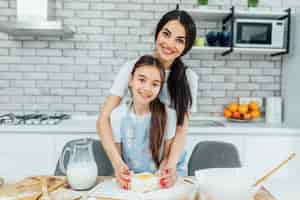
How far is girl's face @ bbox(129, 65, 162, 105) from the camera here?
1218 millimetres

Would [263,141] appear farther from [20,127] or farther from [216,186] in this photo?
[20,127]

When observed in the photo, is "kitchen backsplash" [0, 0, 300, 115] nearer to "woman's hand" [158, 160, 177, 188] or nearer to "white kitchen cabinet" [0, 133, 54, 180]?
"white kitchen cabinet" [0, 133, 54, 180]

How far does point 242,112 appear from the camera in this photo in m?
2.41

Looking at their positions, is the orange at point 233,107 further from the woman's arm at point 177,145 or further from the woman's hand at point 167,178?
the woman's hand at point 167,178

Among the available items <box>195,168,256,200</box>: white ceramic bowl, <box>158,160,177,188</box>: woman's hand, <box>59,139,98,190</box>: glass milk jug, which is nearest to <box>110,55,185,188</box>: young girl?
<box>158,160,177,188</box>: woman's hand

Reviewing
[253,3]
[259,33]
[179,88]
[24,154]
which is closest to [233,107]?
[259,33]

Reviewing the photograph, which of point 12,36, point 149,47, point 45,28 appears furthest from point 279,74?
point 12,36

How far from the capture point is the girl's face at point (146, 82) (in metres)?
1.22

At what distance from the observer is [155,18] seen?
2555mm

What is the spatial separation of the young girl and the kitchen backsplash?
1.26 metres

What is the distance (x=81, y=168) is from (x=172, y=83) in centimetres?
63

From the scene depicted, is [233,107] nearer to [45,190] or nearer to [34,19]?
[34,19]

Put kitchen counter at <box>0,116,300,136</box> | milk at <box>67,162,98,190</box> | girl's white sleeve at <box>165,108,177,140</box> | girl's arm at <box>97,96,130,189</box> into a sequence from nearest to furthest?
milk at <box>67,162,98,190</box>
girl's arm at <box>97,96,130,189</box>
girl's white sleeve at <box>165,108,177,140</box>
kitchen counter at <box>0,116,300,136</box>

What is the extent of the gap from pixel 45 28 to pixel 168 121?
4.17 ft
